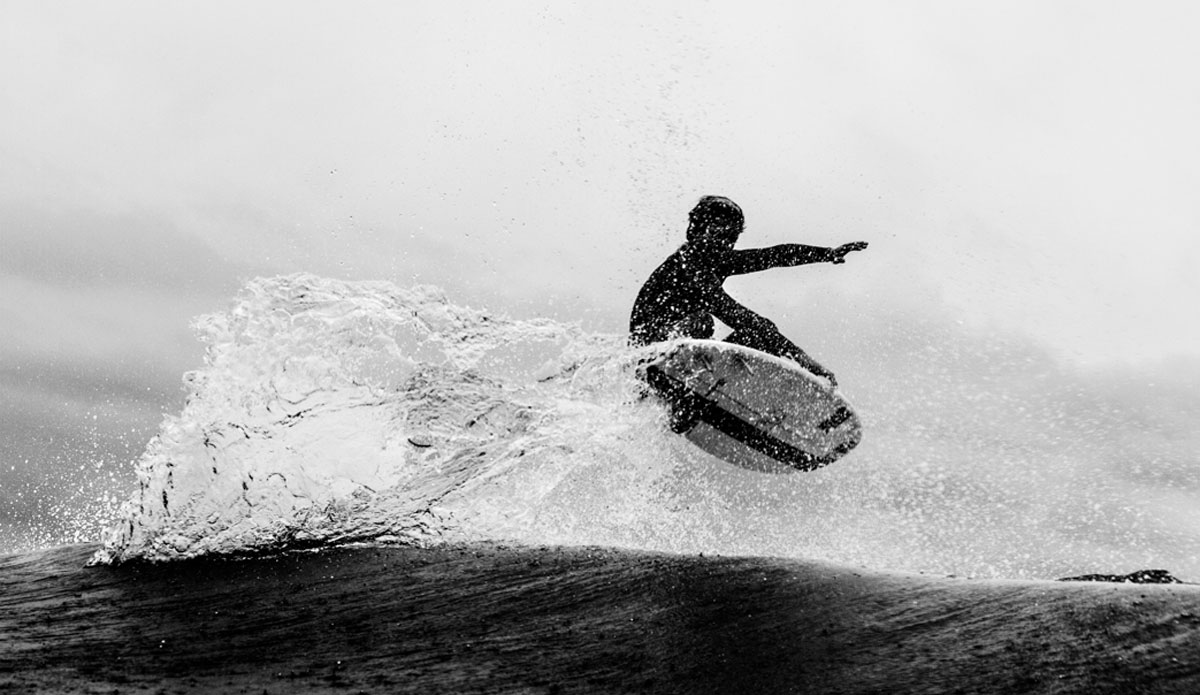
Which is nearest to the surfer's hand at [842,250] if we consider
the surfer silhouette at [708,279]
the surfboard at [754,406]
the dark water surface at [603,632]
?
the surfer silhouette at [708,279]

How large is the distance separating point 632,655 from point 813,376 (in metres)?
5.25

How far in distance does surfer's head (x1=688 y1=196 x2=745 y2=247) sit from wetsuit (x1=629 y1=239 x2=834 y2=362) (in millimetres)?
82

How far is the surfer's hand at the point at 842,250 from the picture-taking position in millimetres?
9461

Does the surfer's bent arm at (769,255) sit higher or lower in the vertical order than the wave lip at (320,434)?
higher

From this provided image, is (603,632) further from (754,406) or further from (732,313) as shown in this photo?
(732,313)

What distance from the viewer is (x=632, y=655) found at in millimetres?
4770

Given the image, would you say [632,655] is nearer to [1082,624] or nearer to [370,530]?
[1082,624]

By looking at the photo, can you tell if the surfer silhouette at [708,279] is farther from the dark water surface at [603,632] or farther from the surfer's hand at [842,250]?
the dark water surface at [603,632]

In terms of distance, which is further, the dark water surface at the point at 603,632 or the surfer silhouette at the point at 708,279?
the surfer silhouette at the point at 708,279

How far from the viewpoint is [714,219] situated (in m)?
9.62

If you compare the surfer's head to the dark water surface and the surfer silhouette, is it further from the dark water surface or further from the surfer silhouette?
the dark water surface

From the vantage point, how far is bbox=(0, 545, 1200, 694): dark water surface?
177 inches

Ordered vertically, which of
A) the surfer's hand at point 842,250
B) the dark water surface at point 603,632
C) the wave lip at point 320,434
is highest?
the surfer's hand at point 842,250

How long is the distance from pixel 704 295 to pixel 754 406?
1250 mm
